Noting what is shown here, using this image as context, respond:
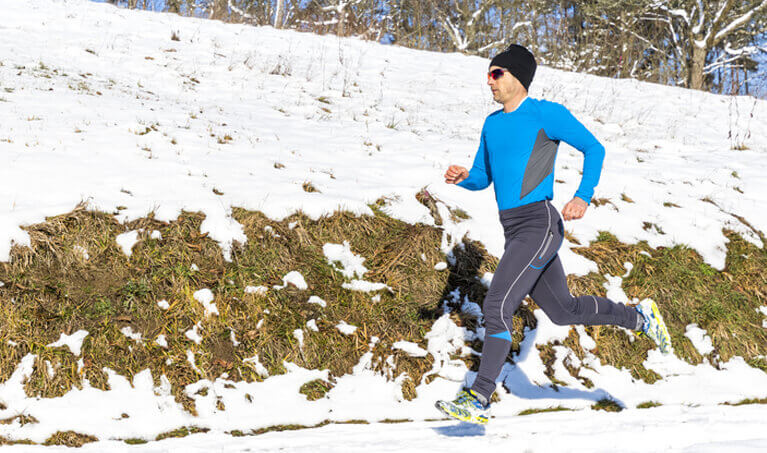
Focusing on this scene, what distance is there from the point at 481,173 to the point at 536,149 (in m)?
0.44

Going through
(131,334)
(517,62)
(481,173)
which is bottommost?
(131,334)

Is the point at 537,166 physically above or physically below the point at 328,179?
above

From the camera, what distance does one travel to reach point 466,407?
267 cm

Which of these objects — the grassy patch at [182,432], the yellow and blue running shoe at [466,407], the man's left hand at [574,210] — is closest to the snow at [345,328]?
the grassy patch at [182,432]

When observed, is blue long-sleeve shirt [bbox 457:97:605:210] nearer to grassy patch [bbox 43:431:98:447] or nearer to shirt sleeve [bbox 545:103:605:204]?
shirt sleeve [bbox 545:103:605:204]

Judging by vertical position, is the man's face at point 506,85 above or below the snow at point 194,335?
above

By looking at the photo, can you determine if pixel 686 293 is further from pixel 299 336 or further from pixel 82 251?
pixel 82 251

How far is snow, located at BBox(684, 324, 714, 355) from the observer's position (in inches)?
169

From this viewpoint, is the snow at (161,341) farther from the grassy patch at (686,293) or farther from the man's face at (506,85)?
the grassy patch at (686,293)

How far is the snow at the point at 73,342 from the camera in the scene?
324 centimetres

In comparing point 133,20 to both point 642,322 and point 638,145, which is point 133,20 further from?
point 642,322

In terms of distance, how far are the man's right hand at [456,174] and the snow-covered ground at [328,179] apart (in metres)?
1.43

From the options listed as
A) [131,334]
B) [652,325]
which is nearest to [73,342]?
[131,334]

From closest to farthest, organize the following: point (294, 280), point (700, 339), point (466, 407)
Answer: point (466, 407) → point (294, 280) → point (700, 339)
